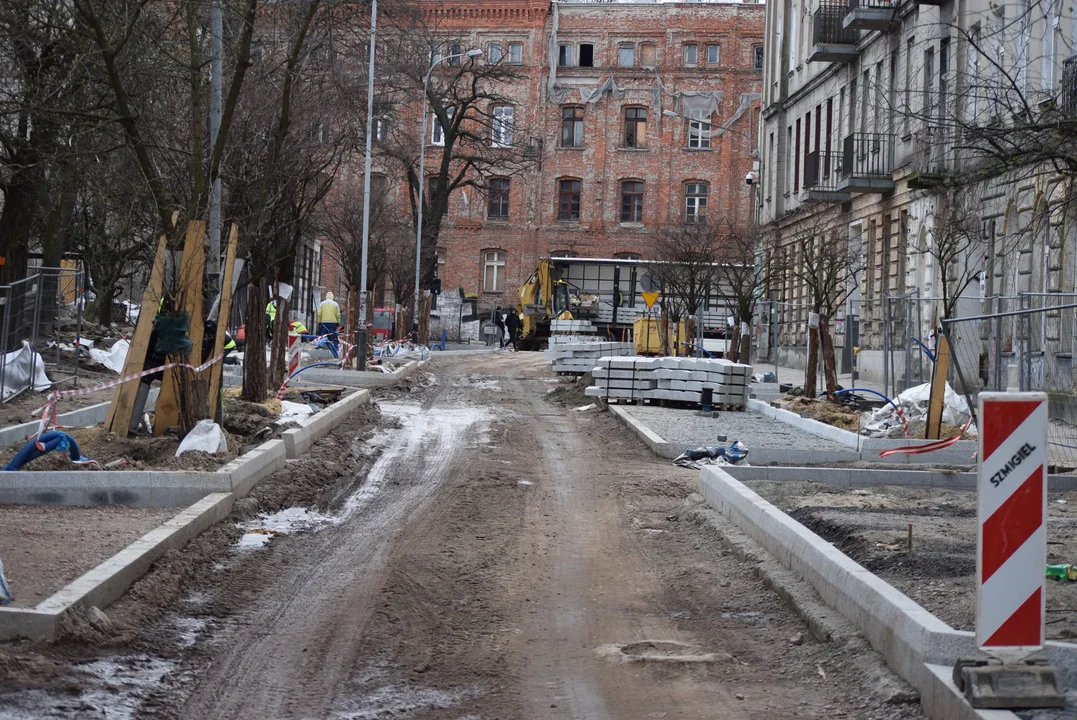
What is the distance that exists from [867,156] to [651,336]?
348 inches

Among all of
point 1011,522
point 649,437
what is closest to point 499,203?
point 649,437

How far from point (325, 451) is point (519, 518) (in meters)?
4.37

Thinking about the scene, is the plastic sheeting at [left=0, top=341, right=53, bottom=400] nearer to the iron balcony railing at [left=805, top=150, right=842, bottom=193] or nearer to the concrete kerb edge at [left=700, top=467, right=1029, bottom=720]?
the concrete kerb edge at [left=700, top=467, right=1029, bottom=720]

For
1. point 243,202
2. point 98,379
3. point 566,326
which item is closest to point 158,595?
point 243,202

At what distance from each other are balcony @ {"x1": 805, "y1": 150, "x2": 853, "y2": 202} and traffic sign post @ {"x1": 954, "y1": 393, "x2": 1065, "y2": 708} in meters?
30.9

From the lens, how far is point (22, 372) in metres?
18.7

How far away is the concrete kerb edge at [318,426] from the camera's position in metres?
14.4

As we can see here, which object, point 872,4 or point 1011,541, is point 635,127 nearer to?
point 872,4

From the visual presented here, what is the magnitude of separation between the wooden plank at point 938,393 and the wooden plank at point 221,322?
26.1ft

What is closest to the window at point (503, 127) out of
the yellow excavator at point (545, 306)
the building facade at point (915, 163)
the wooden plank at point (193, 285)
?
the yellow excavator at point (545, 306)

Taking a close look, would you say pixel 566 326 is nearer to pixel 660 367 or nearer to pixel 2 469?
pixel 660 367

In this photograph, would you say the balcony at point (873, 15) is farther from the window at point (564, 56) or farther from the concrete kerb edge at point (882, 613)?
the window at point (564, 56)

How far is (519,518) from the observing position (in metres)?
11.3

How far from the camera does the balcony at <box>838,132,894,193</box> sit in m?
32.6
